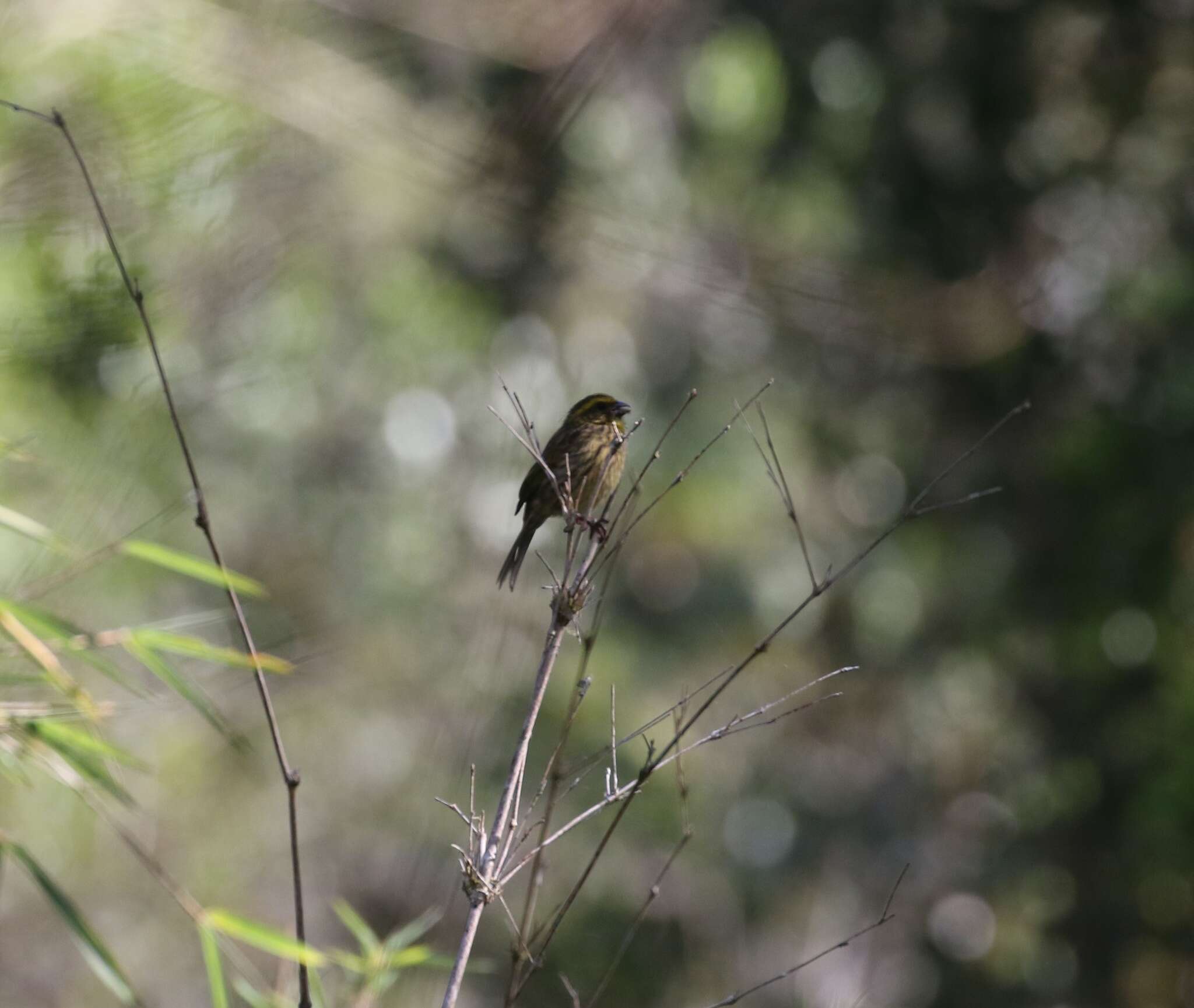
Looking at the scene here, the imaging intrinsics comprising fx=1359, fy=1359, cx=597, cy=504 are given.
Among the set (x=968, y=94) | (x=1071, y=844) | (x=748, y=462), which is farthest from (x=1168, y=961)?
(x=968, y=94)

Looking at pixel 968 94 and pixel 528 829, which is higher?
pixel 528 829

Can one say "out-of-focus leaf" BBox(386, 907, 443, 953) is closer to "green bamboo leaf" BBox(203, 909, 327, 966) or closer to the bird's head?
"green bamboo leaf" BBox(203, 909, 327, 966)

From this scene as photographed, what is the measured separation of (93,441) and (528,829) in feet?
14.8

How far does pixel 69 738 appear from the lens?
116 inches

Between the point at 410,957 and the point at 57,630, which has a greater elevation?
the point at 57,630

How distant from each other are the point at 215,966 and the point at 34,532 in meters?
1.12

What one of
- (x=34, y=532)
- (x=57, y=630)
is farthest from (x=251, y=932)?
(x=34, y=532)

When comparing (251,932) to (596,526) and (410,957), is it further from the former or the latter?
(596,526)

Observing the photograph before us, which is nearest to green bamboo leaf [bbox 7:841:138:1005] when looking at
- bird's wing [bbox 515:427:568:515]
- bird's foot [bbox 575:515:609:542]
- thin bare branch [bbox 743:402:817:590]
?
bird's foot [bbox 575:515:609:542]

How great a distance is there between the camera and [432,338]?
434 inches

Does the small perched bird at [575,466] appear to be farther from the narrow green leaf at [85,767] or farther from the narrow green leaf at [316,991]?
the narrow green leaf at [85,767]

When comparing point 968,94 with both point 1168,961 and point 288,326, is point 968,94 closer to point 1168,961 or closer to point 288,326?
point 288,326

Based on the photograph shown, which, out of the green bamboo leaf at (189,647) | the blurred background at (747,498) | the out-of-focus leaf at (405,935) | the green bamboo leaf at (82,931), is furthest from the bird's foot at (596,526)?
the blurred background at (747,498)

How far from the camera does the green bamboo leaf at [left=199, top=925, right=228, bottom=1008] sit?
9.16ft
